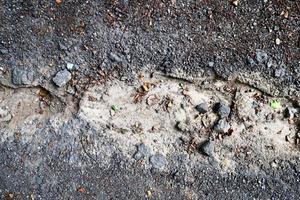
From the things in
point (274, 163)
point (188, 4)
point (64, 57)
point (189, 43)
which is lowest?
point (274, 163)

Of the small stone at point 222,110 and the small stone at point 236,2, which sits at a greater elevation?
the small stone at point 236,2

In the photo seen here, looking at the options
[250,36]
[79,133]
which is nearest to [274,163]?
[250,36]

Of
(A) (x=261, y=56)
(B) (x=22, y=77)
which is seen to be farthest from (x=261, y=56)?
(B) (x=22, y=77)

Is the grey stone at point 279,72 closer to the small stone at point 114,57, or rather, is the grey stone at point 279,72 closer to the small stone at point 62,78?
the small stone at point 114,57

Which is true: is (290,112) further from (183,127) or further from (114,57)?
(114,57)

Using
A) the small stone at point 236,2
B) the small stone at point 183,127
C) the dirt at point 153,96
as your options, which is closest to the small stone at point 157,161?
the dirt at point 153,96

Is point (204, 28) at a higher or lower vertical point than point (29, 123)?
higher

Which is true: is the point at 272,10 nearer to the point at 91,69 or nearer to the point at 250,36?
the point at 250,36
